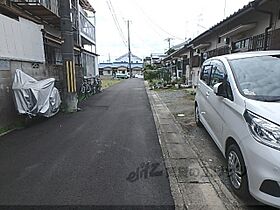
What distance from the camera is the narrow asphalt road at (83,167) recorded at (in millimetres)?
3340

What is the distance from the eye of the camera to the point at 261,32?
27.4 ft

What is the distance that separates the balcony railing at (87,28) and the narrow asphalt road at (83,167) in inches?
518

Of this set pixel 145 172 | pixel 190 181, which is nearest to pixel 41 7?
pixel 145 172

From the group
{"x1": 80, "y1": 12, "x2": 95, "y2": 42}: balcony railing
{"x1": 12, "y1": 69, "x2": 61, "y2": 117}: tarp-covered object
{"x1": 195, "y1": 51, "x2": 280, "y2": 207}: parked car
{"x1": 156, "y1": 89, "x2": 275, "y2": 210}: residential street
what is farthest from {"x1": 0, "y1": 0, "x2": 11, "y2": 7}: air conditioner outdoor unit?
{"x1": 80, "y1": 12, "x2": 95, "y2": 42}: balcony railing

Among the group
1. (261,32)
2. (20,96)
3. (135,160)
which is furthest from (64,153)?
(261,32)

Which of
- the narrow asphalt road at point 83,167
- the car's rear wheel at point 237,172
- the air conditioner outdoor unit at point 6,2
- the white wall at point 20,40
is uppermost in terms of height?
the air conditioner outdoor unit at point 6,2

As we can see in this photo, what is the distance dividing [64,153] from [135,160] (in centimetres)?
145

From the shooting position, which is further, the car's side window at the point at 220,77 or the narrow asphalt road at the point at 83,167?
the car's side window at the point at 220,77

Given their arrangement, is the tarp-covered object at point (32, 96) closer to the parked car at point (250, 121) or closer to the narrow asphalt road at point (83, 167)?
the narrow asphalt road at point (83, 167)

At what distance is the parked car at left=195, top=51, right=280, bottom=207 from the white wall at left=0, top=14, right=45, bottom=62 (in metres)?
5.89

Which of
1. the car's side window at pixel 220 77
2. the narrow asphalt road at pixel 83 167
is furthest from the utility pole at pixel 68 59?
the car's side window at pixel 220 77

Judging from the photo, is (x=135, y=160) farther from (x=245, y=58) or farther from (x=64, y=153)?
(x=245, y=58)

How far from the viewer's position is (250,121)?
116 inches

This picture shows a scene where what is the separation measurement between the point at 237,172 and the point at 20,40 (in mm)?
7735
